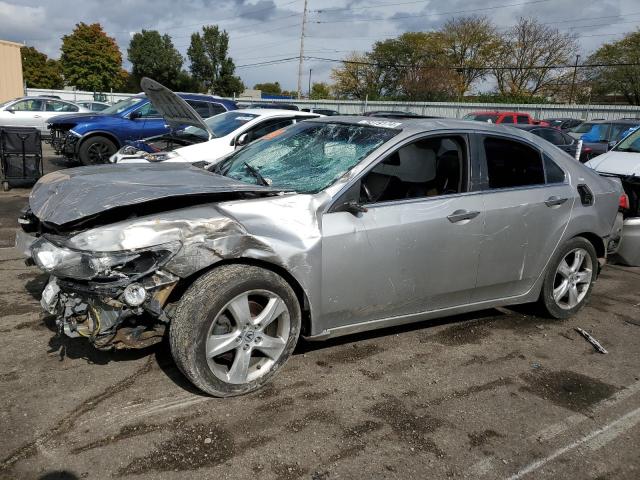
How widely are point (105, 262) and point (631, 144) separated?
795 cm

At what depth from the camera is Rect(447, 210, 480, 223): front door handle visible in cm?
380

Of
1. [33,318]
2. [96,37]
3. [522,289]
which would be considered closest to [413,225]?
[522,289]

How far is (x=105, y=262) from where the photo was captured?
287cm

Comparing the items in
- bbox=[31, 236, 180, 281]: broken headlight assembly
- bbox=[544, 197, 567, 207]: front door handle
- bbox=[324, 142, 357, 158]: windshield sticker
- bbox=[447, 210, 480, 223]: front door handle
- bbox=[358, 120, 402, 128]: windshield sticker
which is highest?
bbox=[358, 120, 402, 128]: windshield sticker

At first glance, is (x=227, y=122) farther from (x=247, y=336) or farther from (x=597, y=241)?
(x=247, y=336)

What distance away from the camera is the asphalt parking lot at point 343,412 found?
8.77 ft

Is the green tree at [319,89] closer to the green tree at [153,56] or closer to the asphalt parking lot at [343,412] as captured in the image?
the green tree at [153,56]

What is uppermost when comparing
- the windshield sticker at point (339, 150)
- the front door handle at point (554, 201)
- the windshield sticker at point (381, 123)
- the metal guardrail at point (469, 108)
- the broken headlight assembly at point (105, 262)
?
the metal guardrail at point (469, 108)

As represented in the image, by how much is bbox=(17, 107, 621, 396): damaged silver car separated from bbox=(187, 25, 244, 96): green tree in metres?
63.5

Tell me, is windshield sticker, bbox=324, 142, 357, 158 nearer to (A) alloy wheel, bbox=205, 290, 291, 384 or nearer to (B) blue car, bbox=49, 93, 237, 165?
(A) alloy wheel, bbox=205, 290, 291, 384

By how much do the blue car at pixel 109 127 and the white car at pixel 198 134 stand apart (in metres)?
2.65

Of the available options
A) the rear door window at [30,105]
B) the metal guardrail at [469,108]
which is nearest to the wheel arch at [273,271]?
the rear door window at [30,105]

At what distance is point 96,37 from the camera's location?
63.8 m

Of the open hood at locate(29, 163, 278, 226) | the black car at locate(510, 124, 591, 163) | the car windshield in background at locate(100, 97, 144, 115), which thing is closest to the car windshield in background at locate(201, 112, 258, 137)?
the car windshield in background at locate(100, 97, 144, 115)
